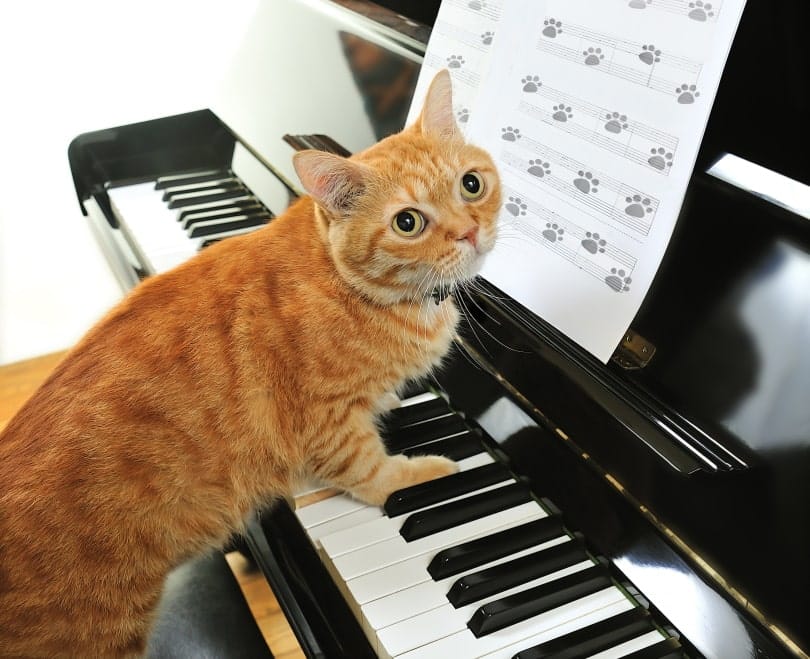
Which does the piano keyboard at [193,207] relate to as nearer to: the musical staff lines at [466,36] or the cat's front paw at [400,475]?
the musical staff lines at [466,36]

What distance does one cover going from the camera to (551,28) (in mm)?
1089

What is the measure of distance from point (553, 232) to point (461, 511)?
42 cm

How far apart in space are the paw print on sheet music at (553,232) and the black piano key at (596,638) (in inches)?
20.0

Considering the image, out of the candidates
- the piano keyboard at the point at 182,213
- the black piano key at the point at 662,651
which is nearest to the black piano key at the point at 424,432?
the black piano key at the point at 662,651

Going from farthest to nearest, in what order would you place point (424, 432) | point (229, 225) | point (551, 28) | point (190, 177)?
1. point (190, 177)
2. point (229, 225)
3. point (424, 432)
4. point (551, 28)


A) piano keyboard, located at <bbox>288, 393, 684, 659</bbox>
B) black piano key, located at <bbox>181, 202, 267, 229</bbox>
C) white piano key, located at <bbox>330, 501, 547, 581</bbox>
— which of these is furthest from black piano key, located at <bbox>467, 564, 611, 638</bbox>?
black piano key, located at <bbox>181, 202, 267, 229</bbox>

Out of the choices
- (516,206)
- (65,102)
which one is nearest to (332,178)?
(516,206)

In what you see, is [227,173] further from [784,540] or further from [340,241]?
[784,540]

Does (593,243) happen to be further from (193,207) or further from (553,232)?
(193,207)

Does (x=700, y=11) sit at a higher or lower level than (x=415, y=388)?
higher

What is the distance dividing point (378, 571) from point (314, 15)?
1.41 metres

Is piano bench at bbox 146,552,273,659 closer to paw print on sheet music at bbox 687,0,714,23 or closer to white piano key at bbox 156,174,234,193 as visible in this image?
white piano key at bbox 156,174,234,193

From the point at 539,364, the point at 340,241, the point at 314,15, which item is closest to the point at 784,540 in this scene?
the point at 539,364

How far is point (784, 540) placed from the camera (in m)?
0.83
